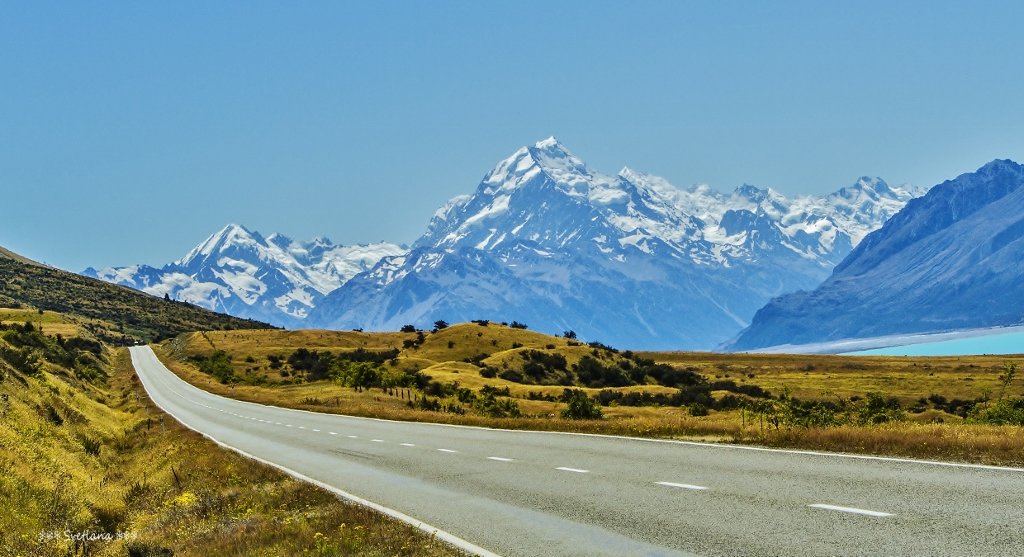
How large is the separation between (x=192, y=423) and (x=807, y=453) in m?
35.6

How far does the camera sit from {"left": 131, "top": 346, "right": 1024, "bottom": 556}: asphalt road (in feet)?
31.6

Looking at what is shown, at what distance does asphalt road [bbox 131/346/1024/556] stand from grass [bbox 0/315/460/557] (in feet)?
3.78

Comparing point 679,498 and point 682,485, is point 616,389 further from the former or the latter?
point 679,498

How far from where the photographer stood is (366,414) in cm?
4238

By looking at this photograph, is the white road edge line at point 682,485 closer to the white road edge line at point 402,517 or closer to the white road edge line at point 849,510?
the white road edge line at point 849,510

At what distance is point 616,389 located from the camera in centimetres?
8075

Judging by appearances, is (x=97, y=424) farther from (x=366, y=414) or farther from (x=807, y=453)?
(x=807, y=453)

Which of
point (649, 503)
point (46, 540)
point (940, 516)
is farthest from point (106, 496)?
point (940, 516)

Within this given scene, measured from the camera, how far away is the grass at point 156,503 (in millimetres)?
12215

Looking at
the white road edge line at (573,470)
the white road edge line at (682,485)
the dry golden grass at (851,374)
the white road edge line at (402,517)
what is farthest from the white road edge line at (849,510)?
the dry golden grass at (851,374)

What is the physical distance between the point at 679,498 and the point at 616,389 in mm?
68629

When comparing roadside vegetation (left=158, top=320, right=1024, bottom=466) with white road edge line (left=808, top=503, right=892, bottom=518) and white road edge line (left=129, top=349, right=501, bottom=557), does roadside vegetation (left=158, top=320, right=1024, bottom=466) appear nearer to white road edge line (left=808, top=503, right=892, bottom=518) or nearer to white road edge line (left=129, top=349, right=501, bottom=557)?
white road edge line (left=808, top=503, right=892, bottom=518)

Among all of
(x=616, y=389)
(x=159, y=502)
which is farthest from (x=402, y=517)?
(x=616, y=389)

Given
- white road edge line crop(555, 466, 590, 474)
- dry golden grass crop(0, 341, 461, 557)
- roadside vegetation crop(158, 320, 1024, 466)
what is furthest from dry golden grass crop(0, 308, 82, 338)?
white road edge line crop(555, 466, 590, 474)
